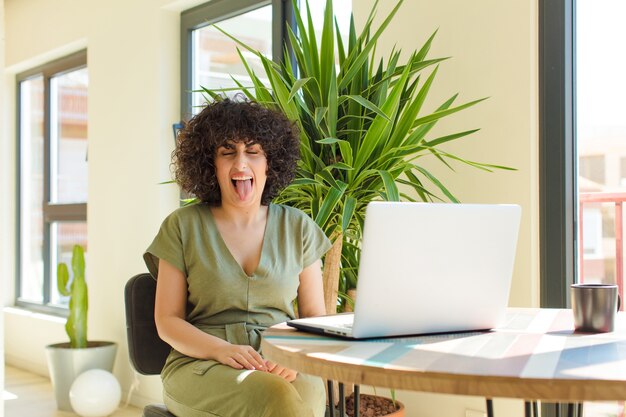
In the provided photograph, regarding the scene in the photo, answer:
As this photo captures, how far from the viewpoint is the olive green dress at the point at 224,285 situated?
6.29 ft

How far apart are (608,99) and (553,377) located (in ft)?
6.01

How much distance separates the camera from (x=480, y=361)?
3.94ft

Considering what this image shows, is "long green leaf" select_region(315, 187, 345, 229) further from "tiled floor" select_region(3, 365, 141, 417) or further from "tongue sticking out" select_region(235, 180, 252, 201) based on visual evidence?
"tiled floor" select_region(3, 365, 141, 417)

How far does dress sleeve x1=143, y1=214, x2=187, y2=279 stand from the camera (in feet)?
6.73

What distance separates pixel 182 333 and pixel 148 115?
278 centimetres

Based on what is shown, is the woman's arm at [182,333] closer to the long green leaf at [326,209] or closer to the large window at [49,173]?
the long green leaf at [326,209]

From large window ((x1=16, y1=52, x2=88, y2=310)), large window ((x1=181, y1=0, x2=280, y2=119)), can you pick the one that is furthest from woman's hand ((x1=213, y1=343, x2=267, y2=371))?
large window ((x1=16, y1=52, x2=88, y2=310))

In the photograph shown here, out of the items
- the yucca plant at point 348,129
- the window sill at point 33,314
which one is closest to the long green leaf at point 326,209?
the yucca plant at point 348,129

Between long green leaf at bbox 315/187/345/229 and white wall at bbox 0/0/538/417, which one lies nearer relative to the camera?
long green leaf at bbox 315/187/345/229

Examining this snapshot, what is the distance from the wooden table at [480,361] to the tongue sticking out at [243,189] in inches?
23.8

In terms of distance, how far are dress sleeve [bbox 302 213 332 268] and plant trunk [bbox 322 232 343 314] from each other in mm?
387

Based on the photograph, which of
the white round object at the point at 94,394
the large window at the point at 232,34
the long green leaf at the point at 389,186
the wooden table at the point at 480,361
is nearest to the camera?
the wooden table at the point at 480,361

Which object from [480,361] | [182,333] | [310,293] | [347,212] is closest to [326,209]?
[347,212]

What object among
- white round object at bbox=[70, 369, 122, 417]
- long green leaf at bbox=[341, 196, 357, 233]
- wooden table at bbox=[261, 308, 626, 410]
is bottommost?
white round object at bbox=[70, 369, 122, 417]
